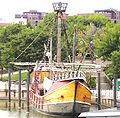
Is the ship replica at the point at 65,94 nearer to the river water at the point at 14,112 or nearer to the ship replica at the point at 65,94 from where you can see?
the ship replica at the point at 65,94

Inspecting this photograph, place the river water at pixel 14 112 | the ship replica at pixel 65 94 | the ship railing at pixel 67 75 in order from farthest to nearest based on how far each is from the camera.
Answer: the river water at pixel 14 112, the ship railing at pixel 67 75, the ship replica at pixel 65 94

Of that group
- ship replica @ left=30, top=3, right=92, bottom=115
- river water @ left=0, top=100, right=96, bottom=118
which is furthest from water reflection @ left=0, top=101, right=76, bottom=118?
ship replica @ left=30, top=3, right=92, bottom=115

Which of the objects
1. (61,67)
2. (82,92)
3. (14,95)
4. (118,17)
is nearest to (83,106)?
(82,92)

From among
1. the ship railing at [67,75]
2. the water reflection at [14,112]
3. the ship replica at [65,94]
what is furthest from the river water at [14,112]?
the ship railing at [67,75]

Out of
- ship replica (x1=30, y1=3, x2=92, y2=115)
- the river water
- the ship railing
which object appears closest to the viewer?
ship replica (x1=30, y1=3, x2=92, y2=115)

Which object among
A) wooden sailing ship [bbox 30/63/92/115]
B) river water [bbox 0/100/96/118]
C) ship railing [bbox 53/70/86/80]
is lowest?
river water [bbox 0/100/96/118]

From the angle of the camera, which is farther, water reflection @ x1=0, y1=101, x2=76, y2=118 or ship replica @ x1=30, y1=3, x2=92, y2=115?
water reflection @ x1=0, y1=101, x2=76, y2=118

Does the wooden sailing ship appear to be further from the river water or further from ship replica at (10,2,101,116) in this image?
the river water

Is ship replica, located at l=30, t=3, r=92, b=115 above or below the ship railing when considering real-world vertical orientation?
below

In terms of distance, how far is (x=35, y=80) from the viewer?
1848 inches

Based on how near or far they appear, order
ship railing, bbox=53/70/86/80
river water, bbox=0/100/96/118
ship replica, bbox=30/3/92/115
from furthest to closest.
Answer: river water, bbox=0/100/96/118 → ship railing, bbox=53/70/86/80 → ship replica, bbox=30/3/92/115

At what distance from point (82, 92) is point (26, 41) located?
27.8 meters

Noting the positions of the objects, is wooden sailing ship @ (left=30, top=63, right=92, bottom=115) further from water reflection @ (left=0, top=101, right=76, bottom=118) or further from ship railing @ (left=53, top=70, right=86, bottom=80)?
water reflection @ (left=0, top=101, right=76, bottom=118)

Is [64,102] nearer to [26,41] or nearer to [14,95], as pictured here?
[14,95]
